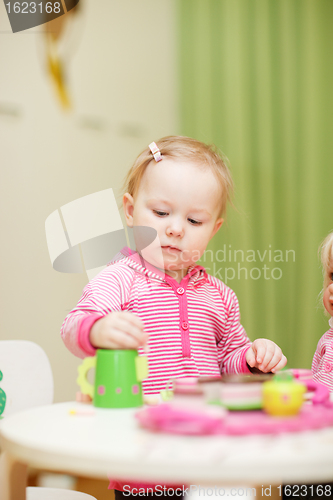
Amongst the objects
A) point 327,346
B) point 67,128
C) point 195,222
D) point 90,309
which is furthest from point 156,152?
point 67,128

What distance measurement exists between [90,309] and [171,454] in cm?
46

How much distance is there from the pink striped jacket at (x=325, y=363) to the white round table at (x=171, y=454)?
79cm

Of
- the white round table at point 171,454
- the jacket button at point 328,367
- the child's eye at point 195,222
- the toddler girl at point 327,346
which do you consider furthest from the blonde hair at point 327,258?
the white round table at point 171,454

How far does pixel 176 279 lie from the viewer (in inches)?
42.9

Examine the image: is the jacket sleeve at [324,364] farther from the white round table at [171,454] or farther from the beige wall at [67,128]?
the beige wall at [67,128]

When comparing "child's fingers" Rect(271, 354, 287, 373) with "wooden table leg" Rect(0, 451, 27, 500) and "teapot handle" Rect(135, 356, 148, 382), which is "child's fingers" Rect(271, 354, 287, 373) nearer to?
"teapot handle" Rect(135, 356, 148, 382)

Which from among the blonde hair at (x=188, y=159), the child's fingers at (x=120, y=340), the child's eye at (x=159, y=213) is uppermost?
the blonde hair at (x=188, y=159)

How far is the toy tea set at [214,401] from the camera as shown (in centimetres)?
50

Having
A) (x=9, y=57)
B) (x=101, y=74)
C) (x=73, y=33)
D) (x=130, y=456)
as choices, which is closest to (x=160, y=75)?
(x=101, y=74)

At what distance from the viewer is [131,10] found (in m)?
2.06

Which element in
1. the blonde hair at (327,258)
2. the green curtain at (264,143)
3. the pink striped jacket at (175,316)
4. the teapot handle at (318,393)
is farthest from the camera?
the green curtain at (264,143)

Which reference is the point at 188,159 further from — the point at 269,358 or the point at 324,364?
the point at 324,364

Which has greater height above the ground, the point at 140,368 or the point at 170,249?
the point at 170,249

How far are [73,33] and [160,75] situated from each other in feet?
1.29
